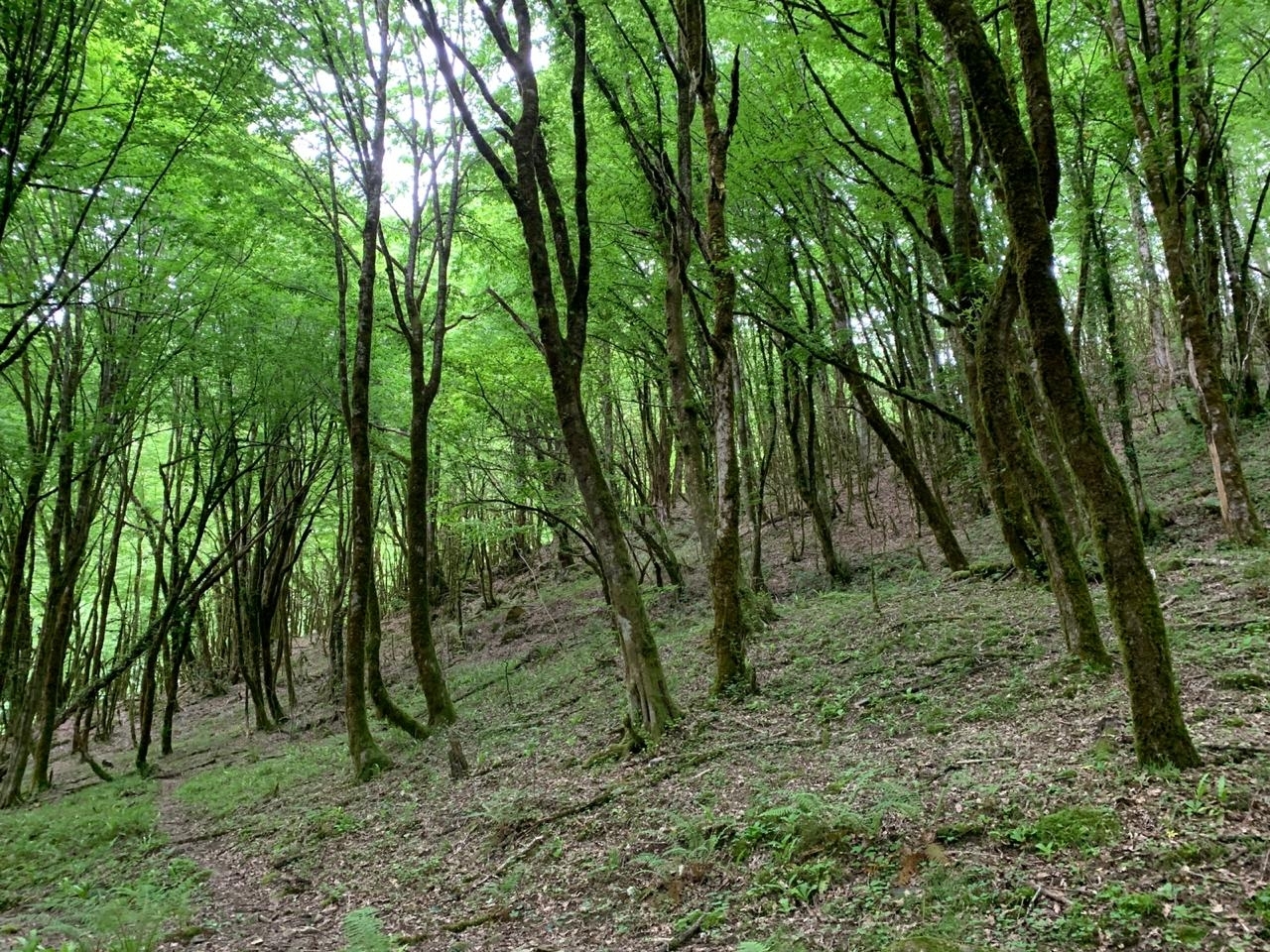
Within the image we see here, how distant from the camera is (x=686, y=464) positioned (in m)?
11.1

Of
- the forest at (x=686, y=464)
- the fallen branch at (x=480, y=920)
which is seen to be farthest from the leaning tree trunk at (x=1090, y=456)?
Answer: the fallen branch at (x=480, y=920)

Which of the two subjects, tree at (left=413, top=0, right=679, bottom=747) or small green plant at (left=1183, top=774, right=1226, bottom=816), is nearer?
small green plant at (left=1183, top=774, right=1226, bottom=816)

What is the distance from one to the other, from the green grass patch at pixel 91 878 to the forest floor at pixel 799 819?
0.13 feet

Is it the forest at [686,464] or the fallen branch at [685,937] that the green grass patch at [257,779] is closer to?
the forest at [686,464]

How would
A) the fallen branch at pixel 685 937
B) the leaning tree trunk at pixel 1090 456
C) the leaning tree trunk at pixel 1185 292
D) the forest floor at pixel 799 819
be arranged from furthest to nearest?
the leaning tree trunk at pixel 1185 292, the fallen branch at pixel 685 937, the leaning tree trunk at pixel 1090 456, the forest floor at pixel 799 819

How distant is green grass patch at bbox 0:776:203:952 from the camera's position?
4879 millimetres

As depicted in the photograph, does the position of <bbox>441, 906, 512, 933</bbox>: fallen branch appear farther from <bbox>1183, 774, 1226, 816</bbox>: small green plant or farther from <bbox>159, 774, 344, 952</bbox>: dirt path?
<bbox>1183, 774, 1226, 816</bbox>: small green plant

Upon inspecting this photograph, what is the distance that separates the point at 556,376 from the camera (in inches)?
271

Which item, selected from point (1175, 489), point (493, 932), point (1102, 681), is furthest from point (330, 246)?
point (1175, 489)

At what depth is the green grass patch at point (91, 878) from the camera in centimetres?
488

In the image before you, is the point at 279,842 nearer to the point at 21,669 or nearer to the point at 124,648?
the point at 21,669

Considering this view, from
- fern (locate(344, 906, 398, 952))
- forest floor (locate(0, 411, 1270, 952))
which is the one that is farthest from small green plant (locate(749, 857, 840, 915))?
fern (locate(344, 906, 398, 952))

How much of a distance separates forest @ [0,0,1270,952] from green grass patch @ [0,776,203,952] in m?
0.07

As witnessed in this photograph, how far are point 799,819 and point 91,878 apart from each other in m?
7.25
